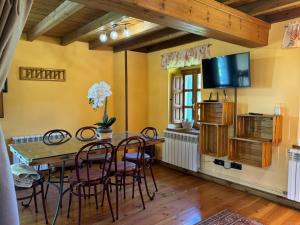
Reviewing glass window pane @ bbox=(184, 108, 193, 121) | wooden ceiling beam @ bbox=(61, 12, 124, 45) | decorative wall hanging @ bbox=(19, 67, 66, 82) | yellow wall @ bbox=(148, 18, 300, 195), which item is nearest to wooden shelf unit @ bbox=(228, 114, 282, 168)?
yellow wall @ bbox=(148, 18, 300, 195)

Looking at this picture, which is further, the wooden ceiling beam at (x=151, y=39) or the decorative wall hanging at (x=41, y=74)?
the decorative wall hanging at (x=41, y=74)

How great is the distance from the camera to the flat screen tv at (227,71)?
10.4 feet

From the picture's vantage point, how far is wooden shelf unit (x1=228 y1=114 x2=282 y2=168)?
297 cm

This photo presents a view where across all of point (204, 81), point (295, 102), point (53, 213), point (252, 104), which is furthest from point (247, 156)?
point (53, 213)

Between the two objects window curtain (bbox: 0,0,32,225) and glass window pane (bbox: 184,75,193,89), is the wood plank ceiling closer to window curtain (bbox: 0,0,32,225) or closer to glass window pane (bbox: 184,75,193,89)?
glass window pane (bbox: 184,75,193,89)

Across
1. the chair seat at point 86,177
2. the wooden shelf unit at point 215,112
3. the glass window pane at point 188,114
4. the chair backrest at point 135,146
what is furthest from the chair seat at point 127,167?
the glass window pane at point 188,114

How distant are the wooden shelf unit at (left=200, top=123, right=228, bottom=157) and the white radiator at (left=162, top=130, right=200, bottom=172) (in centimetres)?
13

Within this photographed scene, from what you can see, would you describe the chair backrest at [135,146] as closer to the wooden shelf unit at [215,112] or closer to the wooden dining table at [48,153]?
the wooden dining table at [48,153]

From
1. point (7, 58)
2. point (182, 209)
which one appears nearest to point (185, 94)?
point (182, 209)

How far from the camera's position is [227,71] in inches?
133

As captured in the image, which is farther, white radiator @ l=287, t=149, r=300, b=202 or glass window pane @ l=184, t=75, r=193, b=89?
glass window pane @ l=184, t=75, r=193, b=89

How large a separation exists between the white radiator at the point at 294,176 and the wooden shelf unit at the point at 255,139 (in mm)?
244

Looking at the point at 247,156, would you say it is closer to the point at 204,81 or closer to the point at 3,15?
the point at 204,81

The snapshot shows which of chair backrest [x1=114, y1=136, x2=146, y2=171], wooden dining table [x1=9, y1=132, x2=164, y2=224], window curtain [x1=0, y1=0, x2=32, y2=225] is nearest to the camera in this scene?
window curtain [x1=0, y1=0, x2=32, y2=225]
